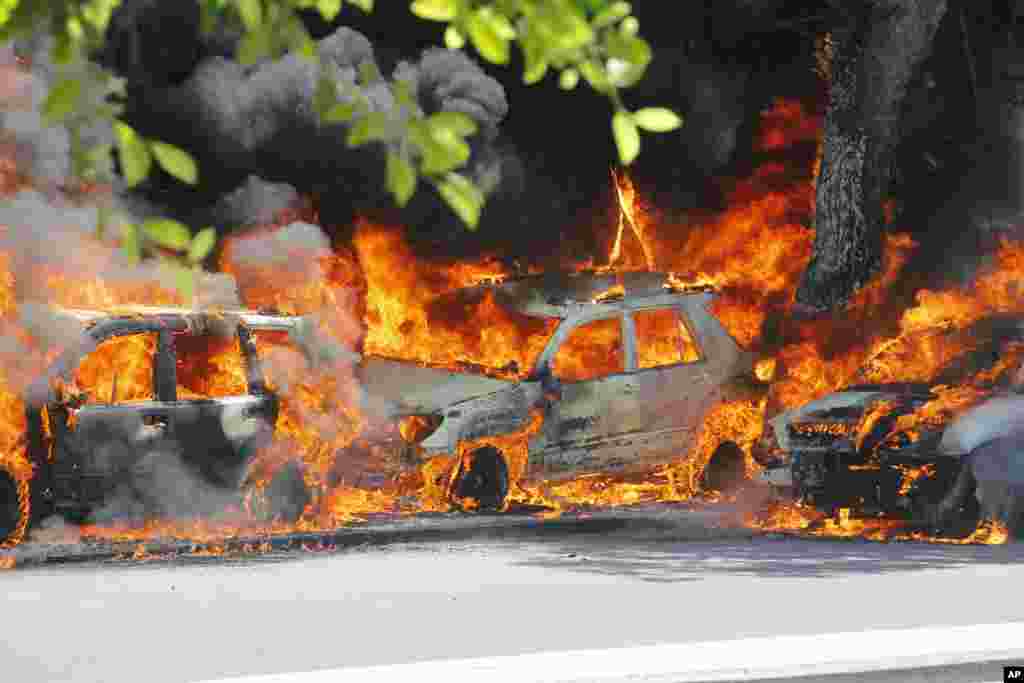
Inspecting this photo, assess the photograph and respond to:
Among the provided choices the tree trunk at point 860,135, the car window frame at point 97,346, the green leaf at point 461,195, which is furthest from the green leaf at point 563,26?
the tree trunk at point 860,135

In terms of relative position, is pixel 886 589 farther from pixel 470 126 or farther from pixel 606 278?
pixel 470 126

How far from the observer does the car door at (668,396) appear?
15.2 meters

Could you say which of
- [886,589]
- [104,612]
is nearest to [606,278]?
[886,589]

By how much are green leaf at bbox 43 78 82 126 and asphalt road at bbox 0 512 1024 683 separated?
437cm

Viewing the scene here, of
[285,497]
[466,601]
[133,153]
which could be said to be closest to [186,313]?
[285,497]

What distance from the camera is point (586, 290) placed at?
52.0 ft

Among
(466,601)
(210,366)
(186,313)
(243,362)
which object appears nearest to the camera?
(466,601)

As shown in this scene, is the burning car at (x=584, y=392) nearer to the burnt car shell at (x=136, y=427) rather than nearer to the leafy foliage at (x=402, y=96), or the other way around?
the burnt car shell at (x=136, y=427)

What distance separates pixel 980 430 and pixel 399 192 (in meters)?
9.20

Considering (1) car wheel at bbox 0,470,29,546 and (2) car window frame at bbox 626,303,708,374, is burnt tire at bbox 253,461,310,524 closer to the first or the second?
(1) car wheel at bbox 0,470,29,546

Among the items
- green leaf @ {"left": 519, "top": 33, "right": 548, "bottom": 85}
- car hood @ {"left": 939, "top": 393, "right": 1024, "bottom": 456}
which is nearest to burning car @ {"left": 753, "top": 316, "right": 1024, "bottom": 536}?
car hood @ {"left": 939, "top": 393, "right": 1024, "bottom": 456}

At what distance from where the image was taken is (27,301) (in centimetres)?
1530

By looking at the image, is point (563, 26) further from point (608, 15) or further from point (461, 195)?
point (461, 195)

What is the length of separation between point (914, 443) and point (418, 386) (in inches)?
151
